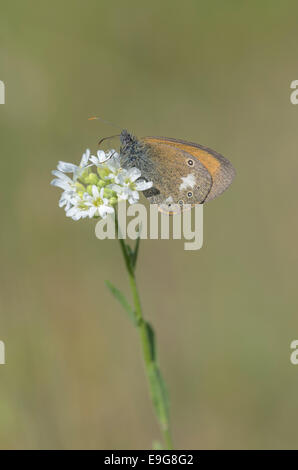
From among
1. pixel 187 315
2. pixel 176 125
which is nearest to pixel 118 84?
pixel 176 125

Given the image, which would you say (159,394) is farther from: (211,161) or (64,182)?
(211,161)

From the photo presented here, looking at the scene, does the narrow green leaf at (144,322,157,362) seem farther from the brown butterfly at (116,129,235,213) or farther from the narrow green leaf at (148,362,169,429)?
the brown butterfly at (116,129,235,213)

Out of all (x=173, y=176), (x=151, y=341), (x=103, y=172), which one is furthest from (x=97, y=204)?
(x=151, y=341)

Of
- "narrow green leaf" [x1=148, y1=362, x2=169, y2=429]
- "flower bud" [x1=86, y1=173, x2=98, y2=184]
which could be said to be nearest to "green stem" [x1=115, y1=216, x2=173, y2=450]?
"narrow green leaf" [x1=148, y1=362, x2=169, y2=429]

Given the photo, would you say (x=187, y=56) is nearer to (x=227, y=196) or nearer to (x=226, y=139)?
(x=226, y=139)

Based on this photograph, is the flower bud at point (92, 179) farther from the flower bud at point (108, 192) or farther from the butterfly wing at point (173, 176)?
the butterfly wing at point (173, 176)

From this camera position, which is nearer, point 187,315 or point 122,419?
point 122,419

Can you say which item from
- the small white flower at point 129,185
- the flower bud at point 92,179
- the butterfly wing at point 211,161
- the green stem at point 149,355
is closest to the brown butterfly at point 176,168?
the butterfly wing at point 211,161
